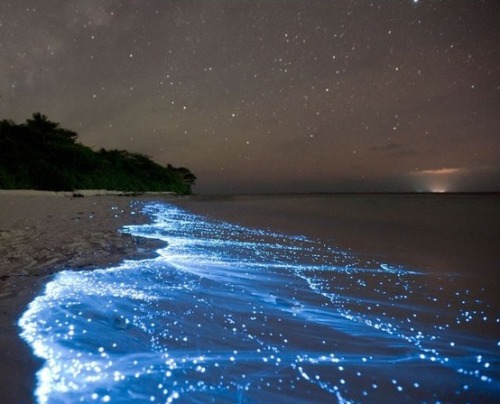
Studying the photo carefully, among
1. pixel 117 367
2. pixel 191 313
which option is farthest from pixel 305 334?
pixel 117 367

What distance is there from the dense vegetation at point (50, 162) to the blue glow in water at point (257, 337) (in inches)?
751

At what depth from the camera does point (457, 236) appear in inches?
235

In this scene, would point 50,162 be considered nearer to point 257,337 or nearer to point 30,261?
point 30,261

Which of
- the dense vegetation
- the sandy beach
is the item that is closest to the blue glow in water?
the sandy beach

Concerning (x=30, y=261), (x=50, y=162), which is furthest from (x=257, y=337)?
(x=50, y=162)

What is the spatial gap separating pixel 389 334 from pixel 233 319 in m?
0.92

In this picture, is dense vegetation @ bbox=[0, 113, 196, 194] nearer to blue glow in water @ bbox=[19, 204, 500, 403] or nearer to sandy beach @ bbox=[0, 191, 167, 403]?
sandy beach @ bbox=[0, 191, 167, 403]

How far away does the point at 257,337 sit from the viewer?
5.33 feet

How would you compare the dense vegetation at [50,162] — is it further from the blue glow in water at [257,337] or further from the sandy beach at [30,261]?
the blue glow in water at [257,337]

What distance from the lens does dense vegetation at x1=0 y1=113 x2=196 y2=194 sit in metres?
18.7

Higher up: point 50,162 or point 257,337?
point 50,162

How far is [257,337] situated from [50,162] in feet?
83.6

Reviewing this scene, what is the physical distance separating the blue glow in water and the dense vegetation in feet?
62.6

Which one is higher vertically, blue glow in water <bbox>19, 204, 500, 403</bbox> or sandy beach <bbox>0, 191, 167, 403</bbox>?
sandy beach <bbox>0, 191, 167, 403</bbox>
